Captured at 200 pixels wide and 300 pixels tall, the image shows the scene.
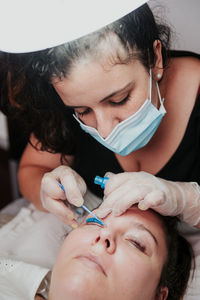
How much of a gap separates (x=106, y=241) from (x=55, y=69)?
0.56m

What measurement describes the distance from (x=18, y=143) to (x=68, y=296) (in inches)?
55.9

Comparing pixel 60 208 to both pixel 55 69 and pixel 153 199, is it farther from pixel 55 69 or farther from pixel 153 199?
pixel 55 69

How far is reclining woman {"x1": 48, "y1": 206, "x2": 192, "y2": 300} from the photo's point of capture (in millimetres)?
1058

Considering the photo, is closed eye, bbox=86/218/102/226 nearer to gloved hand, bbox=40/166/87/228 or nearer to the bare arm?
gloved hand, bbox=40/166/87/228

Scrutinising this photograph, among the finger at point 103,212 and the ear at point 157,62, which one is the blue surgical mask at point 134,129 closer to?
the ear at point 157,62

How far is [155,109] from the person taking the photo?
117 centimetres

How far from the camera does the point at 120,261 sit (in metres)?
1.10

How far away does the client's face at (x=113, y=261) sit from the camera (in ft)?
3.46

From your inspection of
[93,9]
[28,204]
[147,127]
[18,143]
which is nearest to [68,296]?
[147,127]

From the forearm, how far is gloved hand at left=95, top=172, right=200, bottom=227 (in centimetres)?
51

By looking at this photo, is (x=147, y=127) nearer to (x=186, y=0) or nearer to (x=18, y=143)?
(x=186, y=0)

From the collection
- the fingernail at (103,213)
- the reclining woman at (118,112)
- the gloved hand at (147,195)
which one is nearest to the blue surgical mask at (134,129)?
the reclining woman at (118,112)

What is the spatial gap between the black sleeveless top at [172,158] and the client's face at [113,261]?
275 mm

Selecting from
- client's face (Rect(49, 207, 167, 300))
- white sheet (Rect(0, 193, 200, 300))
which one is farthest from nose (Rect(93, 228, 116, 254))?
white sheet (Rect(0, 193, 200, 300))
